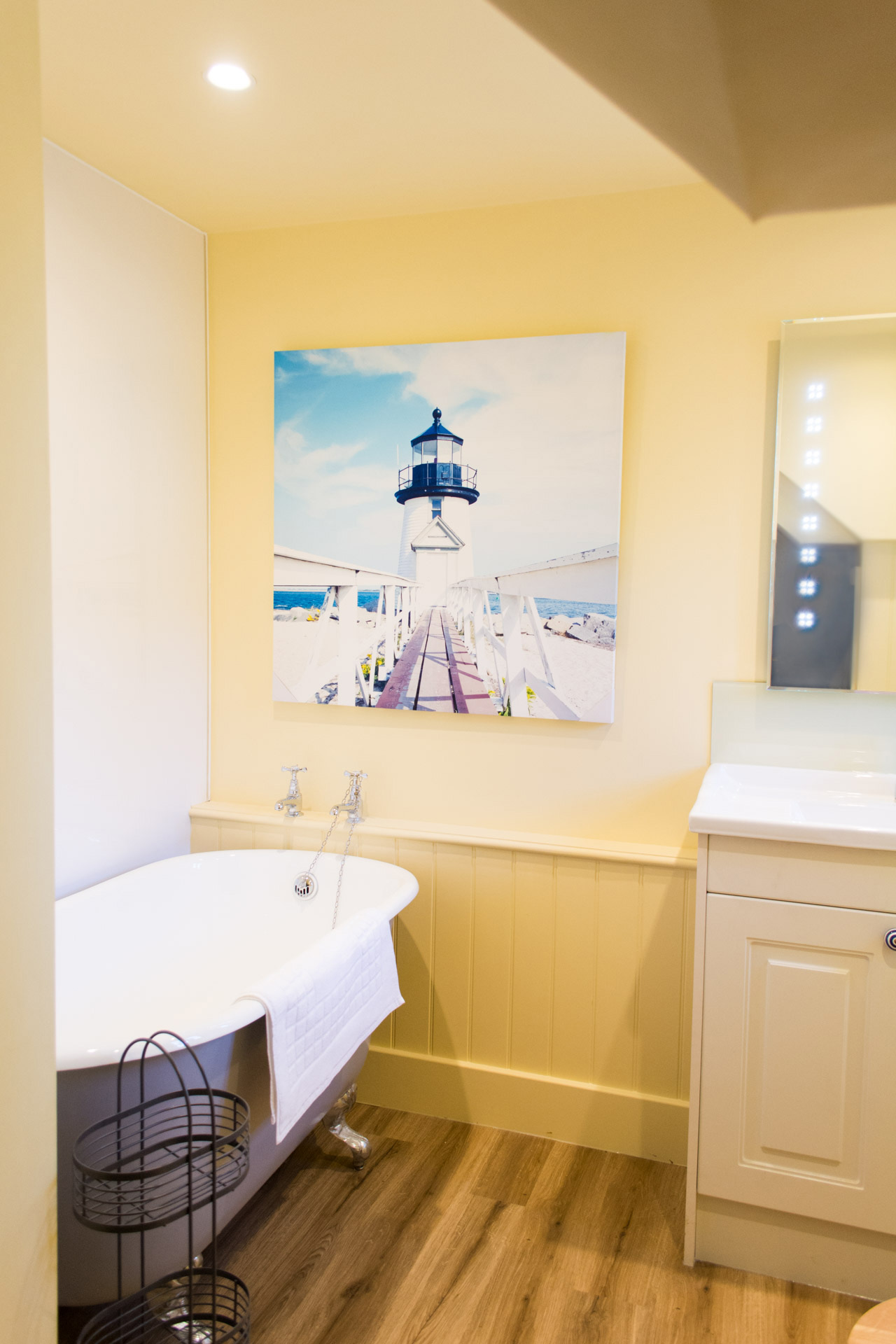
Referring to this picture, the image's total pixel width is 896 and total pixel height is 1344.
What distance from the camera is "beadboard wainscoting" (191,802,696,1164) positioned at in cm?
211

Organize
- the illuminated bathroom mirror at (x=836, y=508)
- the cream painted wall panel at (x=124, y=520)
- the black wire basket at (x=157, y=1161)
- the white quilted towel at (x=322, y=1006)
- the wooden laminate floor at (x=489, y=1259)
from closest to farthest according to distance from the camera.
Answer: the black wire basket at (x=157, y=1161) → the white quilted towel at (x=322, y=1006) → the wooden laminate floor at (x=489, y=1259) → the illuminated bathroom mirror at (x=836, y=508) → the cream painted wall panel at (x=124, y=520)

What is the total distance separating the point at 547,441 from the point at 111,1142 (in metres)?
1.71

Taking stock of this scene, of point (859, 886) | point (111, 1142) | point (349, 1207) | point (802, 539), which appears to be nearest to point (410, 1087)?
point (349, 1207)

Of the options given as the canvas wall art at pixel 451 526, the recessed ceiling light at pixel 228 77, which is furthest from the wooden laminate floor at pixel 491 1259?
the recessed ceiling light at pixel 228 77

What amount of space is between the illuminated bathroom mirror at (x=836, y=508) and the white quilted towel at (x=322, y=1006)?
3.56 ft

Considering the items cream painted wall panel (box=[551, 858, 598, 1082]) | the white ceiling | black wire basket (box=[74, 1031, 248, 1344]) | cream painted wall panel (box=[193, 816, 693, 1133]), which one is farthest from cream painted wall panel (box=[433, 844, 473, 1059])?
the white ceiling

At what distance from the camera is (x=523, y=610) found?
2.23 meters

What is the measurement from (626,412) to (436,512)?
1.75 ft

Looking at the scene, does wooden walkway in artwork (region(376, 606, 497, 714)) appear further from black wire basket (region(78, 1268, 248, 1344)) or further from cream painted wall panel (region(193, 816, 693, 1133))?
black wire basket (region(78, 1268, 248, 1344))

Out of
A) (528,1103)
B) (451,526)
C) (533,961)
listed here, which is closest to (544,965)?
(533,961)

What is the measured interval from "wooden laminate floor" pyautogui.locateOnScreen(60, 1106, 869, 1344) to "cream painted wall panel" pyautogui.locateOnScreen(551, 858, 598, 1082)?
0.74 ft

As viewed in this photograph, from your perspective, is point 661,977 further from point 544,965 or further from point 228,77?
point 228,77

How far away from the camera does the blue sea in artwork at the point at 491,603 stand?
7.14 ft

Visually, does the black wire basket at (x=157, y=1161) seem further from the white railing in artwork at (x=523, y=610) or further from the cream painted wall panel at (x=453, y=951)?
the white railing in artwork at (x=523, y=610)
